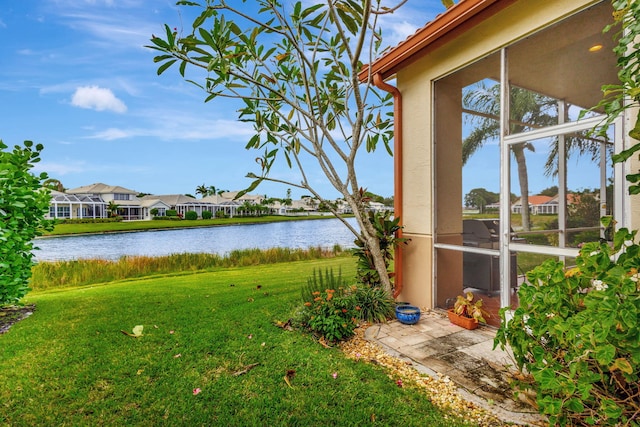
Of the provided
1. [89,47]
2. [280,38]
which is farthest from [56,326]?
[89,47]

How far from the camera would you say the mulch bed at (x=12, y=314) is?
3905 mm

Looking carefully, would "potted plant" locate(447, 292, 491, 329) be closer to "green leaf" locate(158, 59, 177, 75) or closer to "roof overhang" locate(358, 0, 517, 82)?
"roof overhang" locate(358, 0, 517, 82)

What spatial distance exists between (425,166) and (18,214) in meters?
5.46

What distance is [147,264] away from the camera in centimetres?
949

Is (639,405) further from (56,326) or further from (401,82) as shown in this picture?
(56,326)

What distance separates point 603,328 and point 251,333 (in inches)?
126

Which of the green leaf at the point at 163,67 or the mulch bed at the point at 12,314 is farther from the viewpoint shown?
the mulch bed at the point at 12,314

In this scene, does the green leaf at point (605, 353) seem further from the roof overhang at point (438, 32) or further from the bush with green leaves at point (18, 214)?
the bush with green leaves at point (18, 214)

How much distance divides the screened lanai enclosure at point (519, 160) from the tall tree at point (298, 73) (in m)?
1.12

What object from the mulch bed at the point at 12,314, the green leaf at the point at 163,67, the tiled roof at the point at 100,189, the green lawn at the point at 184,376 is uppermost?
the tiled roof at the point at 100,189

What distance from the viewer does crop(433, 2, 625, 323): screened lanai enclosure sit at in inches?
125

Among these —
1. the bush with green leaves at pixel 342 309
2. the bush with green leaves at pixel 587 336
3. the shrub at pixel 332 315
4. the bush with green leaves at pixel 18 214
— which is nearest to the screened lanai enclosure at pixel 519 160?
the bush with green leaves at pixel 342 309

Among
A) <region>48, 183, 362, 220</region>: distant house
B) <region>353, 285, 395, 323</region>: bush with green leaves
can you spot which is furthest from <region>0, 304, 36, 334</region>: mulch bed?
<region>48, 183, 362, 220</region>: distant house

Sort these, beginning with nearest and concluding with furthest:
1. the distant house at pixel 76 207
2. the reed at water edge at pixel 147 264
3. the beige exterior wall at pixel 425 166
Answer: the beige exterior wall at pixel 425 166 < the reed at water edge at pixel 147 264 < the distant house at pixel 76 207
